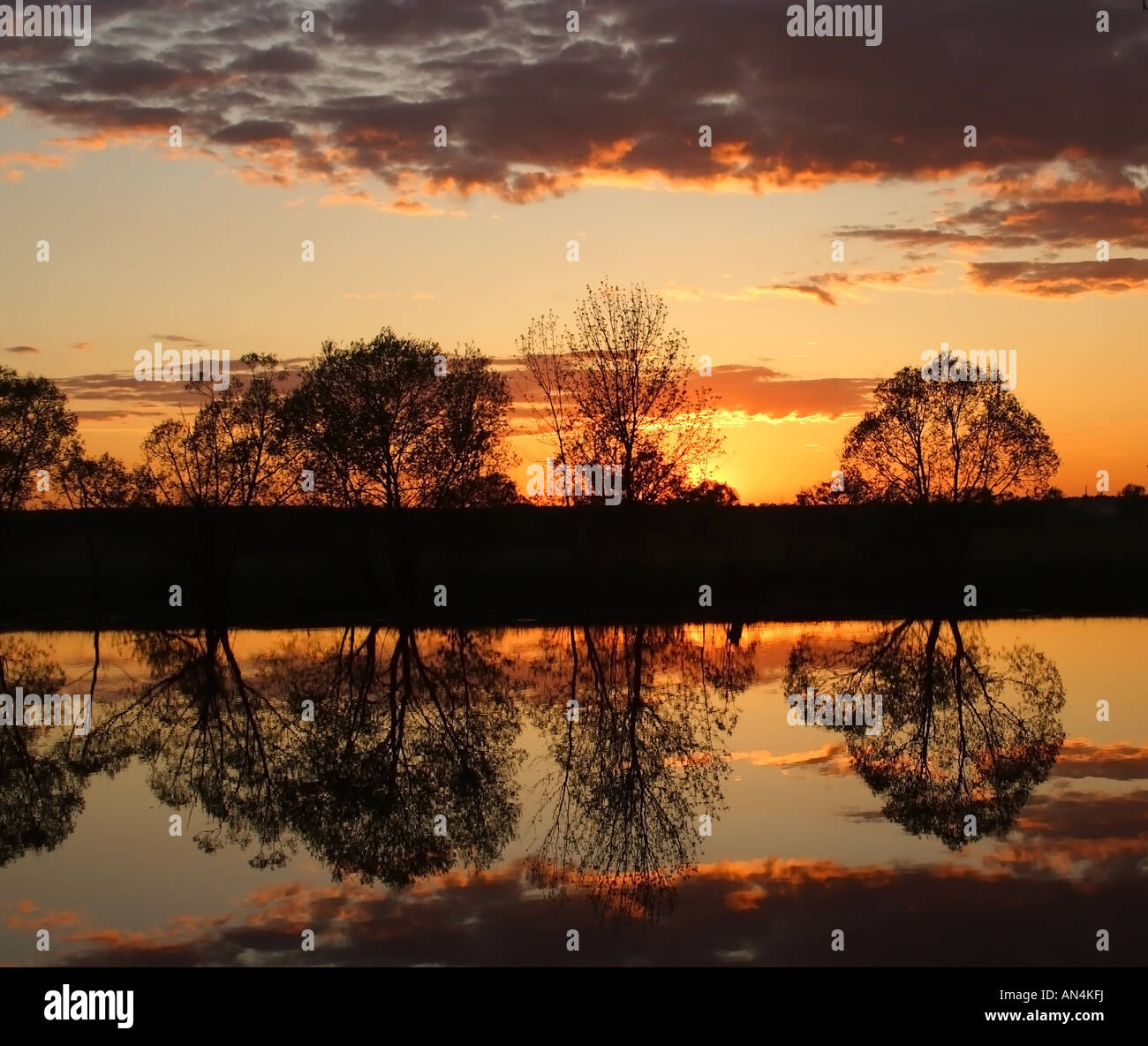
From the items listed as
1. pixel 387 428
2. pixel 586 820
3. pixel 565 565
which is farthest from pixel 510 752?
pixel 565 565

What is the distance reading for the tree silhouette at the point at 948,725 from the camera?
50.6ft

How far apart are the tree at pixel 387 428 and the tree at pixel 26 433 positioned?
2048cm

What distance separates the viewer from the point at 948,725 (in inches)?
828

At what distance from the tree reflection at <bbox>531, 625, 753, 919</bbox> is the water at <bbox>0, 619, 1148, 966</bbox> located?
72 millimetres

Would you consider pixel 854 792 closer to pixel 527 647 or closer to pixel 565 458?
pixel 527 647

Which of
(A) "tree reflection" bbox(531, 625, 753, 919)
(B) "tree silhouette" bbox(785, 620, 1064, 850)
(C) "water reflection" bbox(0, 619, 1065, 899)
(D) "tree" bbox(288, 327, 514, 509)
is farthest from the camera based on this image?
(D) "tree" bbox(288, 327, 514, 509)

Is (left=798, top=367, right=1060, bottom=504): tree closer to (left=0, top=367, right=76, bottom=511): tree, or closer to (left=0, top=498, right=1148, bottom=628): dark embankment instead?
(left=0, top=498, right=1148, bottom=628): dark embankment

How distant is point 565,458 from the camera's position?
6400cm

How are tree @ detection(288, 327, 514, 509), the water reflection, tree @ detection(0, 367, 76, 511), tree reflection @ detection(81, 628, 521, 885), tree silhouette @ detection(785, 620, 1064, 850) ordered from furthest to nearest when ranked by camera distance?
tree @ detection(0, 367, 76, 511)
tree @ detection(288, 327, 514, 509)
tree silhouette @ detection(785, 620, 1064, 850)
tree reflection @ detection(81, 628, 521, 885)
the water reflection

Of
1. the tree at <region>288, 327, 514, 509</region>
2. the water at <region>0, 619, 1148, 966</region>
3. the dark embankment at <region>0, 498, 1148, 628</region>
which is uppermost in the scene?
the tree at <region>288, 327, 514, 509</region>

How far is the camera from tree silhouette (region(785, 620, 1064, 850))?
15422 mm

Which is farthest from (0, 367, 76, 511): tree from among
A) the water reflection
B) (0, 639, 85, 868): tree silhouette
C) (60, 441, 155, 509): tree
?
(0, 639, 85, 868): tree silhouette

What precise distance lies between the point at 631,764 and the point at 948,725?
6300mm
